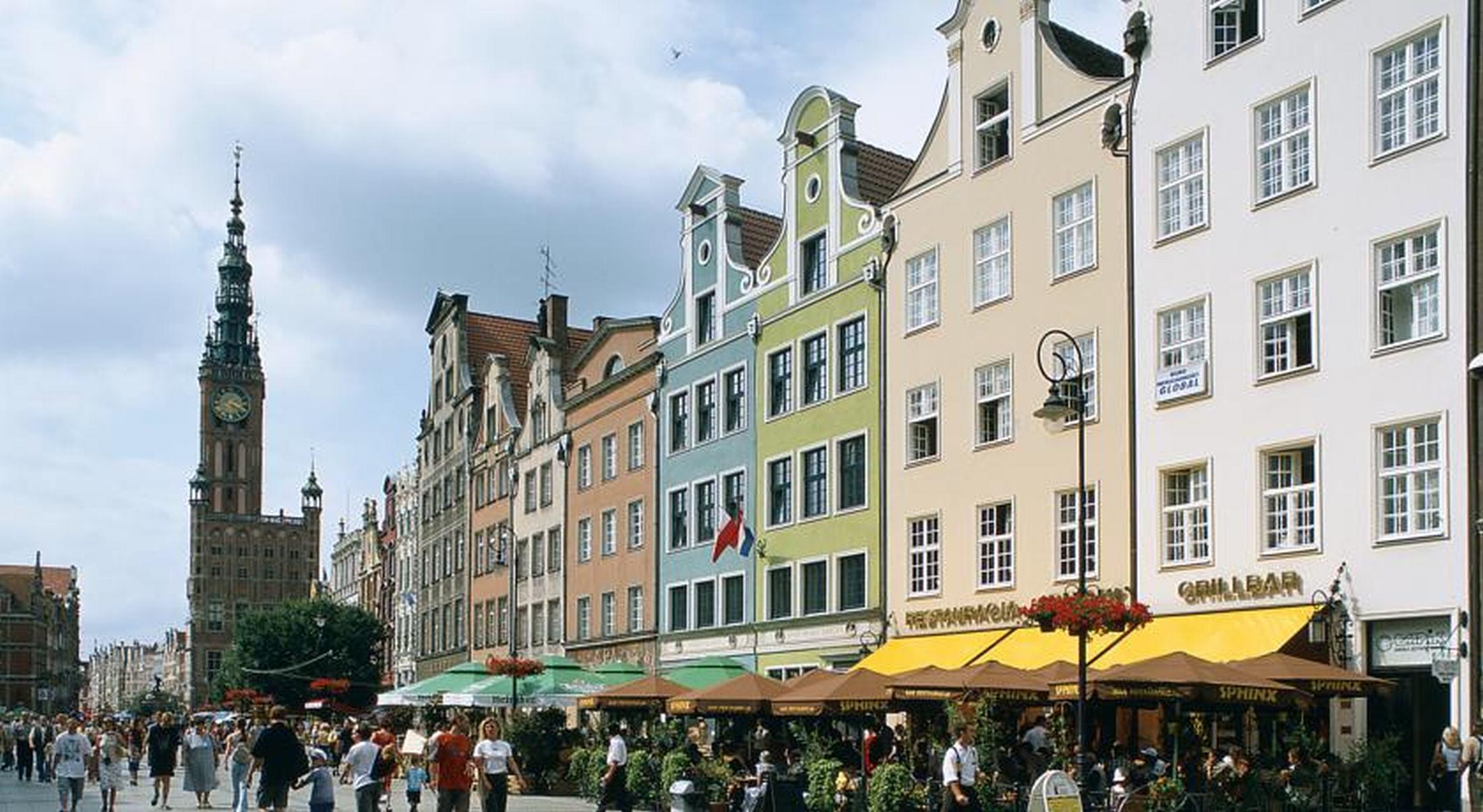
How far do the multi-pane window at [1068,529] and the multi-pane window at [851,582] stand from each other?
7.13 meters

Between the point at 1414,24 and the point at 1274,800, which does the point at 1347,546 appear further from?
the point at 1414,24

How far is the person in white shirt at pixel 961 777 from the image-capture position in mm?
20453

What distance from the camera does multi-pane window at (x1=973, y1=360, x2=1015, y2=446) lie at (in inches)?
1348

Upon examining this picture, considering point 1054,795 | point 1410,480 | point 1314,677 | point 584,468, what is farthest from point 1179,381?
point 584,468

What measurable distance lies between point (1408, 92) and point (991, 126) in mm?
10457

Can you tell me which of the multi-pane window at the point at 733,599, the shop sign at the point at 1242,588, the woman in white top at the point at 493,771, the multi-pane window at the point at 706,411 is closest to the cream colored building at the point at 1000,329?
the shop sign at the point at 1242,588

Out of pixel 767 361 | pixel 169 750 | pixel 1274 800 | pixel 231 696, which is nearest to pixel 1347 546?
pixel 1274 800

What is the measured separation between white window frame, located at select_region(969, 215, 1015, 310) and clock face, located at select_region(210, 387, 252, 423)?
170 metres

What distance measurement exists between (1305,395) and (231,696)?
164 feet

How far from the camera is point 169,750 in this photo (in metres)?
36.0

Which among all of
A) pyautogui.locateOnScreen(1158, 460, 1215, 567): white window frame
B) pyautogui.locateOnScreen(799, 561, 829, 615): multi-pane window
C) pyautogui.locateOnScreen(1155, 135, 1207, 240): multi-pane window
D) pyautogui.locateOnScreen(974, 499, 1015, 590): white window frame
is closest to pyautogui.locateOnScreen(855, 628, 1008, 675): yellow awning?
pyautogui.locateOnScreen(974, 499, 1015, 590): white window frame

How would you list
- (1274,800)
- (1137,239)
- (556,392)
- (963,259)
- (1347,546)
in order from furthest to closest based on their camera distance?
1. (556,392)
2. (963,259)
3. (1137,239)
4. (1347,546)
5. (1274,800)

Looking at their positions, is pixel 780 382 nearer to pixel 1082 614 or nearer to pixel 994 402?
pixel 994 402

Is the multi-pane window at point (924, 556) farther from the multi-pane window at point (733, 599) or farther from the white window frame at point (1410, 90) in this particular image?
the white window frame at point (1410, 90)
